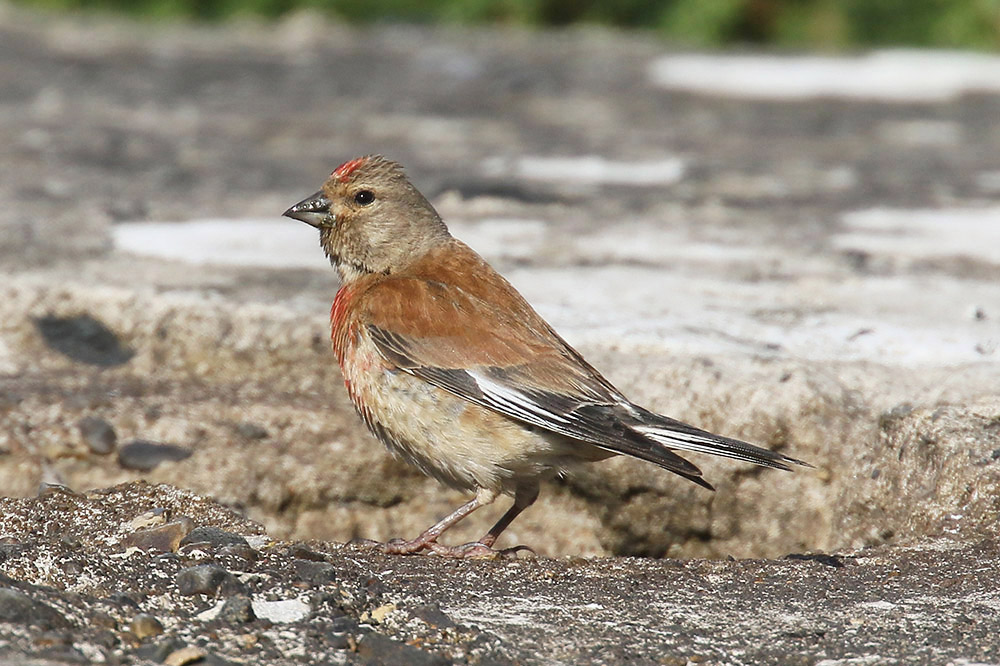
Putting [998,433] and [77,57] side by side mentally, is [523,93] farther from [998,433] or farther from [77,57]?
[998,433]

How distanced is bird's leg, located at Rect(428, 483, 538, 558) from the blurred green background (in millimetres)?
6751

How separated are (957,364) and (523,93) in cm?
504

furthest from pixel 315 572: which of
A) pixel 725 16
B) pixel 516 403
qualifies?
pixel 725 16

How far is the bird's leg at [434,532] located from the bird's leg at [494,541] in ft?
0.04

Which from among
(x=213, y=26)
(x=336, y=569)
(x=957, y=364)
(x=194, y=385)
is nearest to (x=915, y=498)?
(x=957, y=364)

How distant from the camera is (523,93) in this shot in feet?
28.0

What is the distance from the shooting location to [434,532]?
11.4 ft

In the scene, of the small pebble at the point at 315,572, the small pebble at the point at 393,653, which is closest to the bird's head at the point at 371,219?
the small pebble at the point at 315,572

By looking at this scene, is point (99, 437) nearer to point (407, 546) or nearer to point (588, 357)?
point (407, 546)

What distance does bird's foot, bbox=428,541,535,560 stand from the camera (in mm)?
3322

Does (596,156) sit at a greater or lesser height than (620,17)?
lesser

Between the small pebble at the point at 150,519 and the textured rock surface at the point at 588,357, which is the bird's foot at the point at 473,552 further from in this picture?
the small pebble at the point at 150,519

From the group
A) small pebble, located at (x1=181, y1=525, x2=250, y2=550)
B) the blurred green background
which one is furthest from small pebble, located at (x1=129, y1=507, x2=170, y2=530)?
the blurred green background

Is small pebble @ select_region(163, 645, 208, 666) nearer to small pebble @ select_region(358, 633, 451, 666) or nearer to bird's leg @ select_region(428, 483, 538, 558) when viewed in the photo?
small pebble @ select_region(358, 633, 451, 666)
